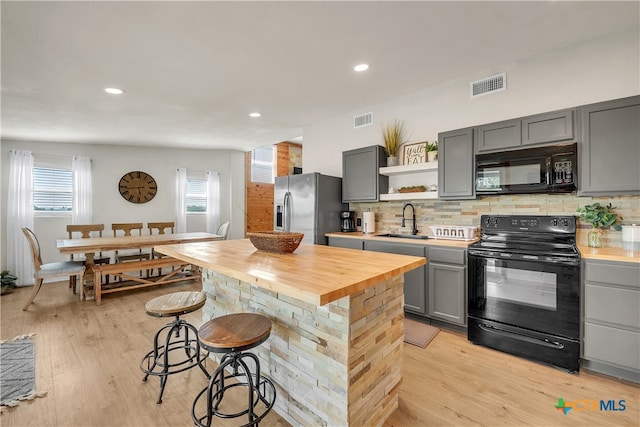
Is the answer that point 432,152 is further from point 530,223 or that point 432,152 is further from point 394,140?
point 530,223

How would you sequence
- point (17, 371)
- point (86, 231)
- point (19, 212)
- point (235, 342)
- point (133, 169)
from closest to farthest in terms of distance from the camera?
point (235, 342) < point (17, 371) < point (19, 212) < point (86, 231) < point (133, 169)

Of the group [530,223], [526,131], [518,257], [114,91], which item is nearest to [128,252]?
[114,91]

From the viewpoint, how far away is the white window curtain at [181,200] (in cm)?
608

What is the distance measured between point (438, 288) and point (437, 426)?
55.7 inches

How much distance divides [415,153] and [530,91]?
1.23m

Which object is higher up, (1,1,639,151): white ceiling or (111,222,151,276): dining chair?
(1,1,639,151): white ceiling

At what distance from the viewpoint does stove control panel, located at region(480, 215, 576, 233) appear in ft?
8.19

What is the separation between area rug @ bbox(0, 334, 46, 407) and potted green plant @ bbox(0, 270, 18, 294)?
2.42 metres

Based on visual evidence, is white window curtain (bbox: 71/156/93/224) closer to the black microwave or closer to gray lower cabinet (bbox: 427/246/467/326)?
gray lower cabinet (bbox: 427/246/467/326)

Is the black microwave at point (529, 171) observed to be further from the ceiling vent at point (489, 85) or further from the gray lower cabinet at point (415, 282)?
the gray lower cabinet at point (415, 282)

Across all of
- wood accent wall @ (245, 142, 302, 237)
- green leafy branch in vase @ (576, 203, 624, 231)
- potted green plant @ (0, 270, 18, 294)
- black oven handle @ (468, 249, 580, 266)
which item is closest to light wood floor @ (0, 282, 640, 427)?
black oven handle @ (468, 249, 580, 266)

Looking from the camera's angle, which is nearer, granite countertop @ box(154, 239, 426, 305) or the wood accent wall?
granite countertop @ box(154, 239, 426, 305)

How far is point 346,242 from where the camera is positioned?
3.65 meters

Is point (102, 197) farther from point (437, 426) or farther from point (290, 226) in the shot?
point (437, 426)
